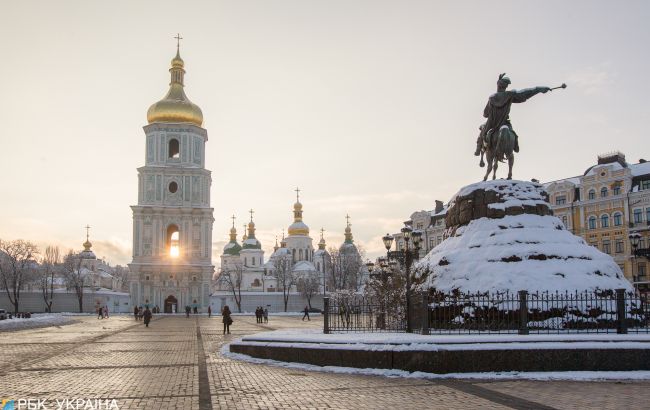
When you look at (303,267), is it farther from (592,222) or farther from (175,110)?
(592,222)

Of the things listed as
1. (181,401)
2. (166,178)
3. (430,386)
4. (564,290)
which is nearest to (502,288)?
(564,290)

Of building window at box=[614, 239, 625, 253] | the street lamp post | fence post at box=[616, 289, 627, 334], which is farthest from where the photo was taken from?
building window at box=[614, 239, 625, 253]

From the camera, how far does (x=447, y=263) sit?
1964cm

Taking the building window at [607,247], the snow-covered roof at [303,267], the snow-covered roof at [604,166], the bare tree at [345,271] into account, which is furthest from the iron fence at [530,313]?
the snow-covered roof at [303,267]

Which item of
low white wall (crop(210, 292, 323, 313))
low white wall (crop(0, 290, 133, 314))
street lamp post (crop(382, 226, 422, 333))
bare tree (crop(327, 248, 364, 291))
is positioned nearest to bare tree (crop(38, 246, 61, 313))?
low white wall (crop(0, 290, 133, 314))

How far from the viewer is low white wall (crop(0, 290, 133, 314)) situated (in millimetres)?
70250

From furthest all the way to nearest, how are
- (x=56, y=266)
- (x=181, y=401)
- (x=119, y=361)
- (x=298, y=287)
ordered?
(x=56, y=266), (x=298, y=287), (x=119, y=361), (x=181, y=401)

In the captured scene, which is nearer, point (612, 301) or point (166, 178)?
point (612, 301)

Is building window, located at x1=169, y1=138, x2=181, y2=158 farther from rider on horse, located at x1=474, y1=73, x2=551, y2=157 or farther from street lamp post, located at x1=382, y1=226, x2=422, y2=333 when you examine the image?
rider on horse, located at x1=474, y1=73, x2=551, y2=157

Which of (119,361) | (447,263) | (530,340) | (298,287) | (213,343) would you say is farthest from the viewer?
(298,287)

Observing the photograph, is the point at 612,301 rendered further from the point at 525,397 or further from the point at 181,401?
the point at 181,401

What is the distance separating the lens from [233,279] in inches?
4158

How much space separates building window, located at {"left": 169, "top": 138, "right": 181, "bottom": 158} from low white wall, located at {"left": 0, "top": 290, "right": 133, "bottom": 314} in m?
16.5

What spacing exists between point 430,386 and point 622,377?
13.1 ft
